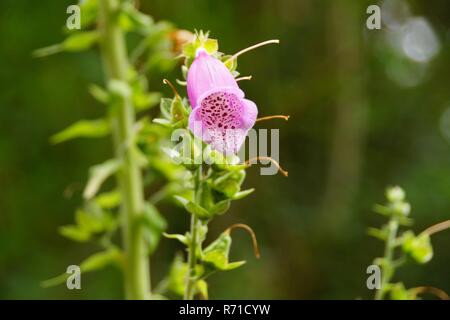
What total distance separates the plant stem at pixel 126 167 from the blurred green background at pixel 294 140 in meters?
0.97

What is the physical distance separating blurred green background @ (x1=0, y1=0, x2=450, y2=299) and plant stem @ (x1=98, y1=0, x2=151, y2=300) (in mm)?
969

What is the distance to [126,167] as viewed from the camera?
96 centimetres

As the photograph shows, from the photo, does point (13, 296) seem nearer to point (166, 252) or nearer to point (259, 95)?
point (166, 252)

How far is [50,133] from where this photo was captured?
7.65ft

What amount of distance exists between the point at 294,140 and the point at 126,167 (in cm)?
208

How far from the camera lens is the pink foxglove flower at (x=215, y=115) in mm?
521

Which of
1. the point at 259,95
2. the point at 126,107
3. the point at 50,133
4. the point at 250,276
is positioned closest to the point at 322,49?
the point at 259,95

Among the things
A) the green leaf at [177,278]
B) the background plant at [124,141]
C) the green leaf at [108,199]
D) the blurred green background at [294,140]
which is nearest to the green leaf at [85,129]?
the background plant at [124,141]

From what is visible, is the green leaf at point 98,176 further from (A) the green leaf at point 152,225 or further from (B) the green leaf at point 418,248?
(B) the green leaf at point 418,248

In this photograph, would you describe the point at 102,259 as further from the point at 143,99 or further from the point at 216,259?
the point at 216,259

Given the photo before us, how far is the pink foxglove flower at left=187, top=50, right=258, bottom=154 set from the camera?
1.71ft

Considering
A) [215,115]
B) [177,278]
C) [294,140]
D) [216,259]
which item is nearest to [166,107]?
[215,115]

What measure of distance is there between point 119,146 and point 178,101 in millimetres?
470

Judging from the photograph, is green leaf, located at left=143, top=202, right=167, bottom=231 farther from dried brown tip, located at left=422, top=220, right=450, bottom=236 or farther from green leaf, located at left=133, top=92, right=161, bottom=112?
dried brown tip, located at left=422, top=220, right=450, bottom=236
